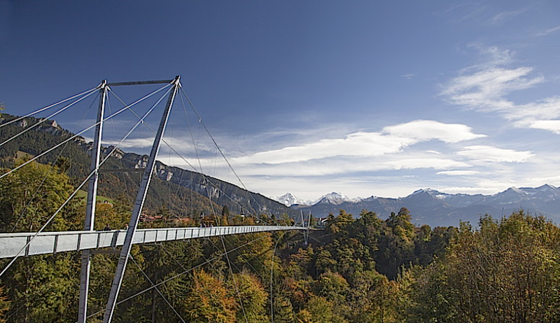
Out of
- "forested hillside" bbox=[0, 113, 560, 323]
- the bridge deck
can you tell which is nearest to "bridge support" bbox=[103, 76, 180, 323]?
the bridge deck

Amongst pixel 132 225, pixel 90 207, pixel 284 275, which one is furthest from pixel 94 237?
pixel 284 275

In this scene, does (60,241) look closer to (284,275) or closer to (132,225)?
(132,225)

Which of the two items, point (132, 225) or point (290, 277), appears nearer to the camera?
point (132, 225)

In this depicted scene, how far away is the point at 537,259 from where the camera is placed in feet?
37.1

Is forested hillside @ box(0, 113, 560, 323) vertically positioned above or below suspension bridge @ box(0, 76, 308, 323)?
below

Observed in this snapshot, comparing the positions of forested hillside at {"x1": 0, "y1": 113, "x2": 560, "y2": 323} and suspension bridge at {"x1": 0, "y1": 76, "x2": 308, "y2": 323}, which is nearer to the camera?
suspension bridge at {"x1": 0, "y1": 76, "x2": 308, "y2": 323}

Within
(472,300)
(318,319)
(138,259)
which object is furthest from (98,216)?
(472,300)

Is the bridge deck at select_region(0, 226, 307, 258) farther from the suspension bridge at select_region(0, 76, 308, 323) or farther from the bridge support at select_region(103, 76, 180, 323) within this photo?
the bridge support at select_region(103, 76, 180, 323)

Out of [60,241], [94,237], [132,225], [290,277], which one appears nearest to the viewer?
[60,241]

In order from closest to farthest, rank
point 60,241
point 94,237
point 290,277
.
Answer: point 60,241
point 94,237
point 290,277

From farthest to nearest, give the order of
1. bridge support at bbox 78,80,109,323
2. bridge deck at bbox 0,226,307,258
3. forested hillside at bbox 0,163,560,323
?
forested hillside at bbox 0,163,560,323, bridge support at bbox 78,80,109,323, bridge deck at bbox 0,226,307,258

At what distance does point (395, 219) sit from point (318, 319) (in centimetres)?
3131

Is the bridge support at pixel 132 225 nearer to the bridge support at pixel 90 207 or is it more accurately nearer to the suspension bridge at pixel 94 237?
the suspension bridge at pixel 94 237

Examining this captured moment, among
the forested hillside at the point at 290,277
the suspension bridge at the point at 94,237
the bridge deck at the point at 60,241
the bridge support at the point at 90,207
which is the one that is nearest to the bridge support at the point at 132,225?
the suspension bridge at the point at 94,237
